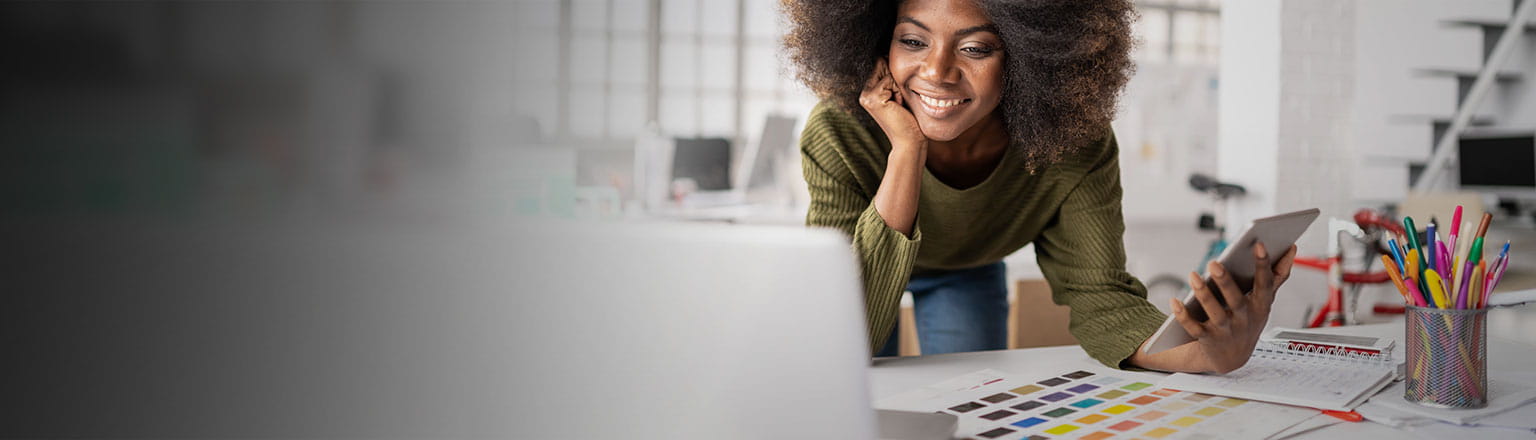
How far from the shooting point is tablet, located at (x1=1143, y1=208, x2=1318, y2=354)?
93cm

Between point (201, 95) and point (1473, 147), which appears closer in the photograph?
point (201, 95)

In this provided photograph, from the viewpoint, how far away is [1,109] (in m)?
0.22

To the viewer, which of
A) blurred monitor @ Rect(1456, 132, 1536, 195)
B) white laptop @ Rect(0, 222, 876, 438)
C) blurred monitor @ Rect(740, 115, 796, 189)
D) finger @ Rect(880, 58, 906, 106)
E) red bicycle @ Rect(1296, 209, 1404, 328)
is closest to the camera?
white laptop @ Rect(0, 222, 876, 438)

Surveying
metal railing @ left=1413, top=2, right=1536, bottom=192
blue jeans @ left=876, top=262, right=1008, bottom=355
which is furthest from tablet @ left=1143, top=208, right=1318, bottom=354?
metal railing @ left=1413, top=2, right=1536, bottom=192

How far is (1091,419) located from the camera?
2.79ft

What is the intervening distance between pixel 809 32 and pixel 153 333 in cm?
120

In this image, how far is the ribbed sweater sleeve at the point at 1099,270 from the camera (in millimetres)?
1123

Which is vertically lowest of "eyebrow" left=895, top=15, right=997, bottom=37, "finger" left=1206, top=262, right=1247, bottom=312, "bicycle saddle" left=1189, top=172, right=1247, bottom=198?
"finger" left=1206, top=262, right=1247, bottom=312

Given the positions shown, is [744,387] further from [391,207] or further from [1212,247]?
[1212,247]

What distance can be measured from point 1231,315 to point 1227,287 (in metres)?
0.05

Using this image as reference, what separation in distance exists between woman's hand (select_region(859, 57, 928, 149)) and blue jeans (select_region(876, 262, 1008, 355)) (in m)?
0.48

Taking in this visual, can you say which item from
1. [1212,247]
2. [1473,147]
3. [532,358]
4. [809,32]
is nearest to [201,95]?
[532,358]

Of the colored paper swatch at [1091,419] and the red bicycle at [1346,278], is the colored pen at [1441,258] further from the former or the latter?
the red bicycle at [1346,278]

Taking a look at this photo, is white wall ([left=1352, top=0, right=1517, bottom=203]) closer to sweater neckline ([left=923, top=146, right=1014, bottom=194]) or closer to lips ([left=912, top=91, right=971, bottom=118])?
sweater neckline ([left=923, top=146, right=1014, bottom=194])
